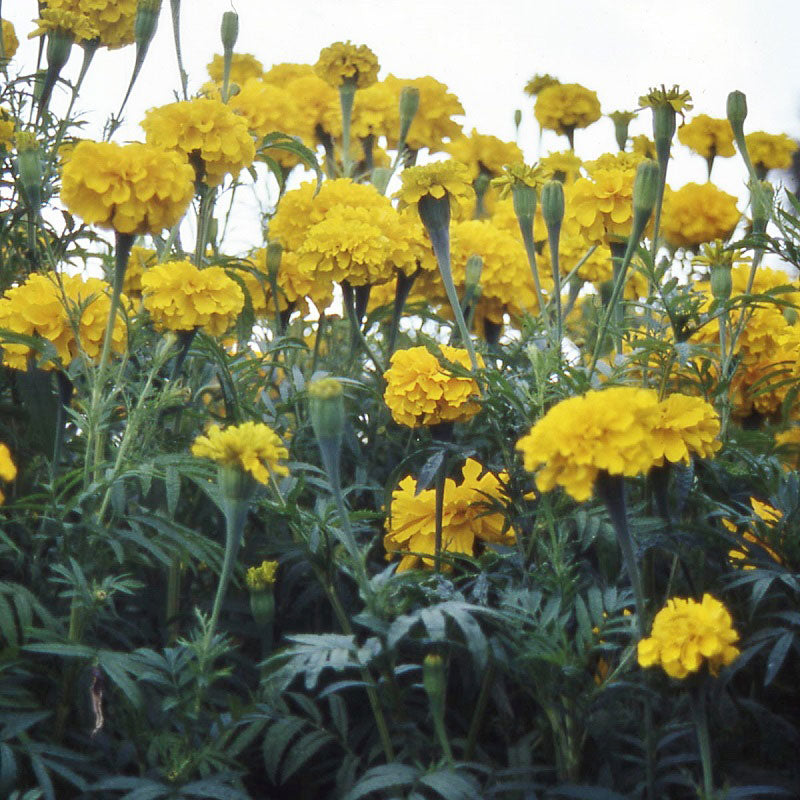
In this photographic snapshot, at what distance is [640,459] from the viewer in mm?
1037

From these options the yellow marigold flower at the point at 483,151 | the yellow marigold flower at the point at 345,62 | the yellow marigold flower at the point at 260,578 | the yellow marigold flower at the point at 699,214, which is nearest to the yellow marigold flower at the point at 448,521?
the yellow marigold flower at the point at 260,578

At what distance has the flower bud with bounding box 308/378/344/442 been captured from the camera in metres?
1.16

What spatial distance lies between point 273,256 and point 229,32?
45 cm

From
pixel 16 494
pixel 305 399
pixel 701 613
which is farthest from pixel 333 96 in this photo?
pixel 701 613

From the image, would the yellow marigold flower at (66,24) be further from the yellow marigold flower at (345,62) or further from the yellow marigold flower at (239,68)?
the yellow marigold flower at (239,68)

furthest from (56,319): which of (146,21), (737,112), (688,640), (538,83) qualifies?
(538,83)

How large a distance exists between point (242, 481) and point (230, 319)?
46cm

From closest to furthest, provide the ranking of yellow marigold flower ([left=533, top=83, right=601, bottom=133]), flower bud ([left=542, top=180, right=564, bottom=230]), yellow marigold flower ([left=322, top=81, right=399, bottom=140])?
1. flower bud ([left=542, top=180, right=564, bottom=230])
2. yellow marigold flower ([left=322, top=81, right=399, bottom=140])
3. yellow marigold flower ([left=533, top=83, right=601, bottom=133])

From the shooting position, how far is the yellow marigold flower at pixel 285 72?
2.67 metres

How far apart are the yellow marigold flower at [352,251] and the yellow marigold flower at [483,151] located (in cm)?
85

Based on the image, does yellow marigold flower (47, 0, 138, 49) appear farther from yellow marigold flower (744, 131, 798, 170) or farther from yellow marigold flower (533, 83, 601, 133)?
yellow marigold flower (744, 131, 798, 170)

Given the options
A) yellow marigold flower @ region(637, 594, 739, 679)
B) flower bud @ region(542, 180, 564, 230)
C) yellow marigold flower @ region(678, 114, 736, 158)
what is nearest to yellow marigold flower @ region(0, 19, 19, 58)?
flower bud @ region(542, 180, 564, 230)

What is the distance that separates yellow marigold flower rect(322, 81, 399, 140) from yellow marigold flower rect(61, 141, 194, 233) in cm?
103

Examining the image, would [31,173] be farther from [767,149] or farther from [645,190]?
[767,149]
